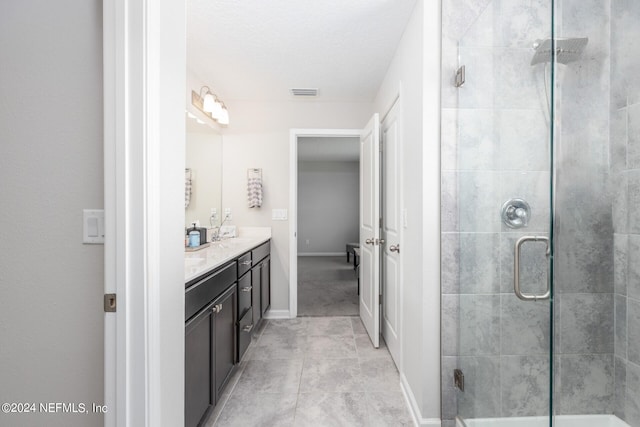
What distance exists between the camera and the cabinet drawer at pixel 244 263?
6.83 feet

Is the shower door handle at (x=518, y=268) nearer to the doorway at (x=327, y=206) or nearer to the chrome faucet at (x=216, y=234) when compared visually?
the chrome faucet at (x=216, y=234)

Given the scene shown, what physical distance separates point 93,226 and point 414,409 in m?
1.77

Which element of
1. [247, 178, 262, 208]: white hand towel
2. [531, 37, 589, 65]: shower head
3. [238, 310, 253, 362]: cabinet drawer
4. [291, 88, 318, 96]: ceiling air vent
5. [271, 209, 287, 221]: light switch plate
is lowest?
[238, 310, 253, 362]: cabinet drawer

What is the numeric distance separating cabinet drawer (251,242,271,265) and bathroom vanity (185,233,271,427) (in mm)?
108

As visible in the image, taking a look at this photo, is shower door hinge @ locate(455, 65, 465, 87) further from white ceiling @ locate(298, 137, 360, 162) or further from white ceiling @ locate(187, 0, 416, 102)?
white ceiling @ locate(298, 137, 360, 162)

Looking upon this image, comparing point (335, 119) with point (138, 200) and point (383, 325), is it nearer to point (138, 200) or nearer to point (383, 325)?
point (383, 325)

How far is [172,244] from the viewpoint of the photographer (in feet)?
3.20

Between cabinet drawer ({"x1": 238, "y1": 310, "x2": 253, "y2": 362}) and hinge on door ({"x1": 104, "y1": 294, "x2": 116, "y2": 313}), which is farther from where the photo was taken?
cabinet drawer ({"x1": 238, "y1": 310, "x2": 253, "y2": 362})

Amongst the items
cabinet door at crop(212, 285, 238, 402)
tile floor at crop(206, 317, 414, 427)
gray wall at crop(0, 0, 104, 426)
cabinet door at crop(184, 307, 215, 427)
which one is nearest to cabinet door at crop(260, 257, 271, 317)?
tile floor at crop(206, 317, 414, 427)

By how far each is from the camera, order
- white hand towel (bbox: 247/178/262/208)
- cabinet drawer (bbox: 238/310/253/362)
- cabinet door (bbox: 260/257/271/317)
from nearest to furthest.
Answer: cabinet drawer (bbox: 238/310/253/362) → cabinet door (bbox: 260/257/271/317) → white hand towel (bbox: 247/178/262/208)

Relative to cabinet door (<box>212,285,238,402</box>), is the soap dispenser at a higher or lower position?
higher

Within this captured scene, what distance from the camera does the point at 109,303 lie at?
79 centimetres

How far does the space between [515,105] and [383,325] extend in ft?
6.82

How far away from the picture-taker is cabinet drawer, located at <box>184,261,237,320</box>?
1.27m
